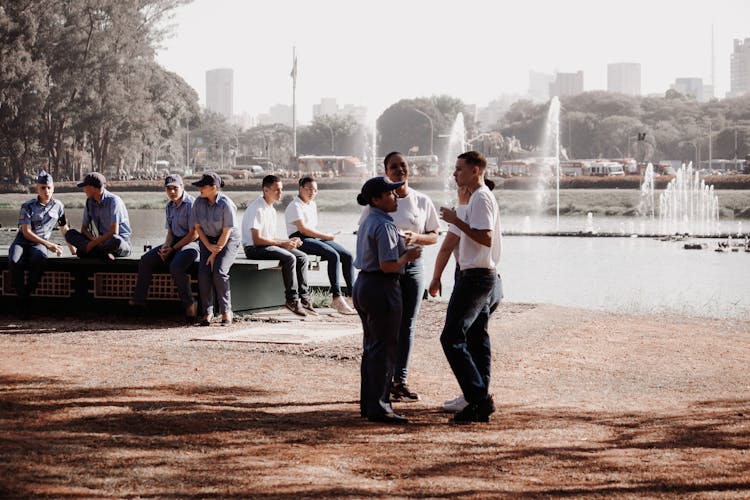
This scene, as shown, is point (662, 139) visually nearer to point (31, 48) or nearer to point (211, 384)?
point (31, 48)

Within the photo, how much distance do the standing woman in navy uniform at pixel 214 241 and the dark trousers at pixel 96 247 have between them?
1212 mm

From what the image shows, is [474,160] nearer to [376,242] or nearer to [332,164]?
[376,242]

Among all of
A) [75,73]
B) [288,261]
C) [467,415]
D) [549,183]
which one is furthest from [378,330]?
[549,183]

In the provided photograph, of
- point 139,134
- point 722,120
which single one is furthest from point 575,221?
point 722,120

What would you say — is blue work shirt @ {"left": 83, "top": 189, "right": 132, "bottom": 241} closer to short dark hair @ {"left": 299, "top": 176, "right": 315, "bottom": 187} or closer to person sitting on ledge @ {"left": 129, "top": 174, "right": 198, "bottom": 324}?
person sitting on ledge @ {"left": 129, "top": 174, "right": 198, "bottom": 324}

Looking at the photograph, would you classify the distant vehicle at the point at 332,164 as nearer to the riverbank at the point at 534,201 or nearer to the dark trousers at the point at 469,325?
the riverbank at the point at 534,201

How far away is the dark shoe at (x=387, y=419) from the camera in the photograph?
7.75 meters

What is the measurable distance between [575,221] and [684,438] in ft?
169

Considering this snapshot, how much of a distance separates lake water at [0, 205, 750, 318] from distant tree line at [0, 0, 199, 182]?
15.3m

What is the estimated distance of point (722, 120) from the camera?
172125 millimetres

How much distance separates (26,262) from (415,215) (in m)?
6.59

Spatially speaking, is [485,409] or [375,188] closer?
[375,188]

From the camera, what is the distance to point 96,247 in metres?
13.7

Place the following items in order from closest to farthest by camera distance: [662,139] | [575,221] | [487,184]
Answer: [487,184] → [575,221] → [662,139]
